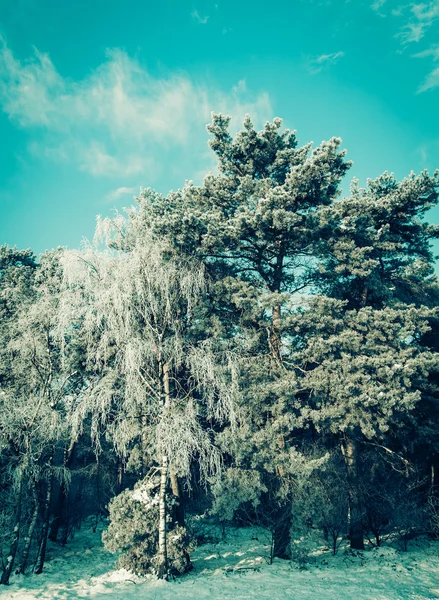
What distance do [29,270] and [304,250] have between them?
13.0m

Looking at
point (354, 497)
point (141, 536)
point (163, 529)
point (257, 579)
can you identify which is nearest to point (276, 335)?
point (354, 497)

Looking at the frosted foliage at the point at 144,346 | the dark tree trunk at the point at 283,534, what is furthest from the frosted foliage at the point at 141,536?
the dark tree trunk at the point at 283,534

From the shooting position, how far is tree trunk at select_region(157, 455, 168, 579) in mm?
8875

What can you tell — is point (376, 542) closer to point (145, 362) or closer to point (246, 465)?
point (246, 465)

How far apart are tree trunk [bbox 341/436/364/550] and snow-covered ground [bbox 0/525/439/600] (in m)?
0.45

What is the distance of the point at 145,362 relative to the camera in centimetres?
997

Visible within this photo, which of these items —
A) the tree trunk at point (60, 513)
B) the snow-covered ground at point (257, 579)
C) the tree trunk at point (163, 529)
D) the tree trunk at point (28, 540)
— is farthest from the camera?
the tree trunk at point (60, 513)

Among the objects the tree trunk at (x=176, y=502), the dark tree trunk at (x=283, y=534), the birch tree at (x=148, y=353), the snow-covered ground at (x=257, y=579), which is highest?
the birch tree at (x=148, y=353)

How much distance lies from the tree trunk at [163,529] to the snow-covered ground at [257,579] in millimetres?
292

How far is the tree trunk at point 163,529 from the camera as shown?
29.1 feet

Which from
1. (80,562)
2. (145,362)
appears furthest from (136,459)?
(80,562)

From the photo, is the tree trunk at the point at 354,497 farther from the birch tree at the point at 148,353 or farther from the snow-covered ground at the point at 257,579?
the birch tree at the point at 148,353

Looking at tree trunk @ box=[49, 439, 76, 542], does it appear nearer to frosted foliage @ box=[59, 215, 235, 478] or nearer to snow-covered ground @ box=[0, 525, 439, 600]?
snow-covered ground @ box=[0, 525, 439, 600]

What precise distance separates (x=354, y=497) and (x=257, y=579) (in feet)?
14.0
